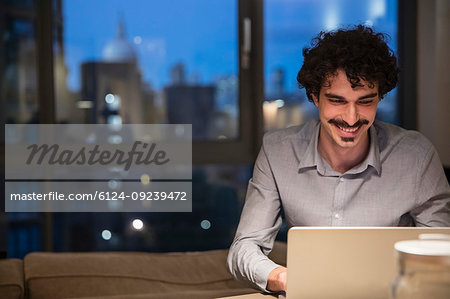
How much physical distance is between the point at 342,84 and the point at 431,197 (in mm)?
466

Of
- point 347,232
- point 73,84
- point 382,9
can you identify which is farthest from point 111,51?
point 347,232

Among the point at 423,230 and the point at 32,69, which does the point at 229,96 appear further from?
the point at 423,230

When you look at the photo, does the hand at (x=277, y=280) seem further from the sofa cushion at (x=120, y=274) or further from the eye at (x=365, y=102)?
the sofa cushion at (x=120, y=274)

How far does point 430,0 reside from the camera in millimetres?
3379

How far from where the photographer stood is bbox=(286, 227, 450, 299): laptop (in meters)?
1.09

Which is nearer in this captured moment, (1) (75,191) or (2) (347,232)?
(2) (347,232)

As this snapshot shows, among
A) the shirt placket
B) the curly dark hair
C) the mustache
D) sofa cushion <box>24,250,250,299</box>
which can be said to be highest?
the curly dark hair

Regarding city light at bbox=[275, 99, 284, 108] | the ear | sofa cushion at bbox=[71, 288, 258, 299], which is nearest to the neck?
the ear

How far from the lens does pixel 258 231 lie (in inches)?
69.1

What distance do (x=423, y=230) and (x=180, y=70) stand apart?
2.62 m

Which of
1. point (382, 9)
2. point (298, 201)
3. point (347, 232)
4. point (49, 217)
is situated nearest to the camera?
point (347, 232)

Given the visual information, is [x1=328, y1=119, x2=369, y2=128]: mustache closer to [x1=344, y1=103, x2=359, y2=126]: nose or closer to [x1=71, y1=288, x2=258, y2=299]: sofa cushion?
[x1=344, y1=103, x2=359, y2=126]: nose

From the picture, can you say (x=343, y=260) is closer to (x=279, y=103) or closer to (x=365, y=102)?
(x=365, y=102)

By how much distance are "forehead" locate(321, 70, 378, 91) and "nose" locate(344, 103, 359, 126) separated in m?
0.05
